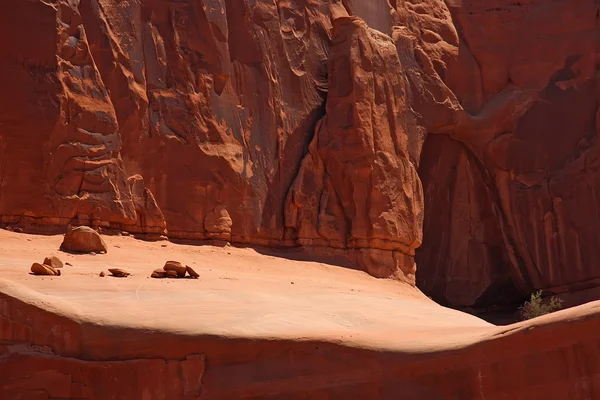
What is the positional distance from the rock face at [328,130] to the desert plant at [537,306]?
0.70 meters

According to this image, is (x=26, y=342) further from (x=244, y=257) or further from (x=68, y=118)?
(x=244, y=257)

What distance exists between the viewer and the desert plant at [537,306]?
25.6 metres

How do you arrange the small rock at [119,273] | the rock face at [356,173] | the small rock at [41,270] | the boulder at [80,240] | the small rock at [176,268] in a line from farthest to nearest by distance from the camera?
the rock face at [356,173] < the boulder at [80,240] < the small rock at [176,268] < the small rock at [119,273] < the small rock at [41,270]

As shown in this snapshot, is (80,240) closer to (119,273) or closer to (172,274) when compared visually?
(172,274)

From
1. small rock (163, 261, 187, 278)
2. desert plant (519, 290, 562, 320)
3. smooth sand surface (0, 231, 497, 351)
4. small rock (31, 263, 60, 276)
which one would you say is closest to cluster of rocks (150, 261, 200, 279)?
small rock (163, 261, 187, 278)

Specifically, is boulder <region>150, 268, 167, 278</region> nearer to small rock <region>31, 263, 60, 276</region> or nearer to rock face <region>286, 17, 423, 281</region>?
small rock <region>31, 263, 60, 276</region>

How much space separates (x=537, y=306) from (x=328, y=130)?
6.97 meters

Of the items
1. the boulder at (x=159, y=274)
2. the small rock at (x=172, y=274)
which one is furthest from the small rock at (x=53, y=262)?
the small rock at (x=172, y=274)

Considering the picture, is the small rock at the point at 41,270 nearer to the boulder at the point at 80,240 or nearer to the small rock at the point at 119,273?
the small rock at the point at 119,273

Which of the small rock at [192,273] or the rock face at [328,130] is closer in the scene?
the small rock at [192,273]

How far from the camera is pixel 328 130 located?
2305 centimetres

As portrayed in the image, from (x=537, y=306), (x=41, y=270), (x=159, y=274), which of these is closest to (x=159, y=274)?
(x=159, y=274)

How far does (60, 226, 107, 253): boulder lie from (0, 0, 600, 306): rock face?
120 centimetres

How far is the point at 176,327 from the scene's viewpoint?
35.5ft
